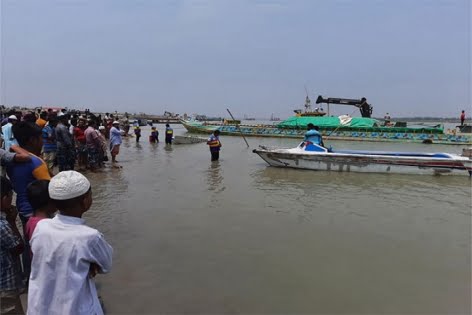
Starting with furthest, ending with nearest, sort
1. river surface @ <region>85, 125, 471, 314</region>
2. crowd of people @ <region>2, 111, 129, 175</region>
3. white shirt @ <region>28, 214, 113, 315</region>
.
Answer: crowd of people @ <region>2, 111, 129, 175</region>
river surface @ <region>85, 125, 471, 314</region>
white shirt @ <region>28, 214, 113, 315</region>

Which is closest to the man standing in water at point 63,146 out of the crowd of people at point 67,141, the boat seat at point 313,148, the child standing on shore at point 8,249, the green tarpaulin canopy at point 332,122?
the crowd of people at point 67,141

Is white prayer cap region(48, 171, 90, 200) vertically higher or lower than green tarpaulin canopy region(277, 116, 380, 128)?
lower

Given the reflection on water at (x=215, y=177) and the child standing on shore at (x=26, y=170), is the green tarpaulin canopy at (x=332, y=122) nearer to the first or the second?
the reflection on water at (x=215, y=177)

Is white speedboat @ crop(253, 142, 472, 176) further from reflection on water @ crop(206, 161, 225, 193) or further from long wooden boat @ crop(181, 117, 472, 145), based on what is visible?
long wooden boat @ crop(181, 117, 472, 145)

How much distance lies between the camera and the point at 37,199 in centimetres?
262

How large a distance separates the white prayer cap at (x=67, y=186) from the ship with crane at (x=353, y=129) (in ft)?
82.7

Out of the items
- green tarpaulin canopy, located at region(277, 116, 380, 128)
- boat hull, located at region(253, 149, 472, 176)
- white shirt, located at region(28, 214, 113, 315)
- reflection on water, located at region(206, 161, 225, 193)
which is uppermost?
green tarpaulin canopy, located at region(277, 116, 380, 128)

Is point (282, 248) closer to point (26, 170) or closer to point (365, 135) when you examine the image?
point (26, 170)

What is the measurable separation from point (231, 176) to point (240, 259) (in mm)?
6373

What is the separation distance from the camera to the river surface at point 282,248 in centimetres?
372

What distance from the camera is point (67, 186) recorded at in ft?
6.54

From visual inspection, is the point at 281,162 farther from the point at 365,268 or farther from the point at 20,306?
the point at 20,306

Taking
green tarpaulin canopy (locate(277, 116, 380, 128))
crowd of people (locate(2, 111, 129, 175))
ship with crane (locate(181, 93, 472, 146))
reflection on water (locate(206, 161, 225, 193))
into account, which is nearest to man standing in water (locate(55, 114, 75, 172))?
crowd of people (locate(2, 111, 129, 175))

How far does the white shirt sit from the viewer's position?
1.91 m
